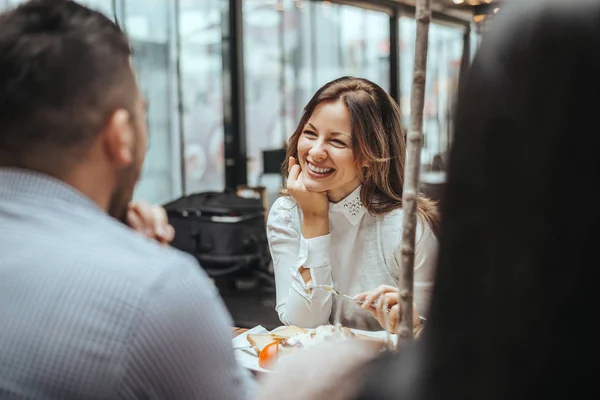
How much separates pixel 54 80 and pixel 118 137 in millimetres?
111

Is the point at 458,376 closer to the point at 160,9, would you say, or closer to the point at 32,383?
the point at 32,383

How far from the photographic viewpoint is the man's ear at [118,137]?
36.4 inches

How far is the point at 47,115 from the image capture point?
892 mm

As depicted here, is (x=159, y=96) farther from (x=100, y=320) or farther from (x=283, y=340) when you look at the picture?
(x=100, y=320)

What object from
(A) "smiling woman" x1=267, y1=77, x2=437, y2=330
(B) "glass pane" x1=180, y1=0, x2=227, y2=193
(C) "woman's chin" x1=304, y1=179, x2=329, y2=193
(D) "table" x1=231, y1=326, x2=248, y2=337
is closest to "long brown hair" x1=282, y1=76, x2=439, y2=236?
(A) "smiling woman" x1=267, y1=77, x2=437, y2=330

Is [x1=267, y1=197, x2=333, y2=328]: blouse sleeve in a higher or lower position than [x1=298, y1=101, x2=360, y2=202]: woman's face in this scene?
lower

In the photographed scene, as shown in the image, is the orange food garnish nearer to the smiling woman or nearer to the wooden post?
the smiling woman

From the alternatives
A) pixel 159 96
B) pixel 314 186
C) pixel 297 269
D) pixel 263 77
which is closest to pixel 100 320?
pixel 297 269

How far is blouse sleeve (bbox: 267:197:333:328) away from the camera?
1973mm

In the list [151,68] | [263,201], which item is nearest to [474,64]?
[263,201]

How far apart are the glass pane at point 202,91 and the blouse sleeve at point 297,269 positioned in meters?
4.56

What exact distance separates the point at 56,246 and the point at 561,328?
63 centimetres

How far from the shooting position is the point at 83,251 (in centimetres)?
83

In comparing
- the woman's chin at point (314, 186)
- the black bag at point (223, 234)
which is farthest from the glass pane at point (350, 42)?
the woman's chin at point (314, 186)
